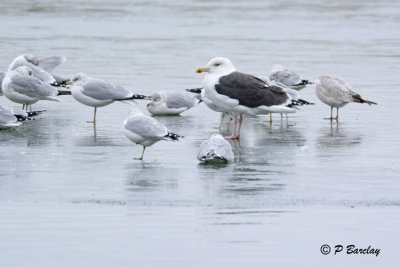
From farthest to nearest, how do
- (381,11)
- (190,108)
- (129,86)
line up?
(381,11)
(129,86)
(190,108)

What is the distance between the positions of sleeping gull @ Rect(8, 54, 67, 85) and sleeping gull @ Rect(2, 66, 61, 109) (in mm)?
808

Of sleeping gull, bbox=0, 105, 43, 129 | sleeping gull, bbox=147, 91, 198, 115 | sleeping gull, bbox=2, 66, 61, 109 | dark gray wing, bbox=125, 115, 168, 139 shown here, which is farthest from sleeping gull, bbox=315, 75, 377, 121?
sleeping gull, bbox=0, 105, 43, 129

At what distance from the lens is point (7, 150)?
12586 mm

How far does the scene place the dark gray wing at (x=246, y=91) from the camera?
14250 mm

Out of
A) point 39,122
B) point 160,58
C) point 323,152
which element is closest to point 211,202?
point 323,152

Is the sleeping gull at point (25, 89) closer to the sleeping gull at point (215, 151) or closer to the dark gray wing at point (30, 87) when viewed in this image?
the dark gray wing at point (30, 87)

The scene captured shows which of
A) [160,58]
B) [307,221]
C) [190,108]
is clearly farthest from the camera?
[160,58]

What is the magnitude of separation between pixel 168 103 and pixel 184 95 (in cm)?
42

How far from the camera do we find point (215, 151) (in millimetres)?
11570

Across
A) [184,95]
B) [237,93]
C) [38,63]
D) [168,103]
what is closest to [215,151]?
[237,93]

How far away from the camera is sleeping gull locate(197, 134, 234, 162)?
37.9ft

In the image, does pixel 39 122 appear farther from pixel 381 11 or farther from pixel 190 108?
pixel 381 11

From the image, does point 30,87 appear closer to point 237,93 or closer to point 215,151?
point 237,93

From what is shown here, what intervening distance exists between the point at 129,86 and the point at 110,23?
1749cm
